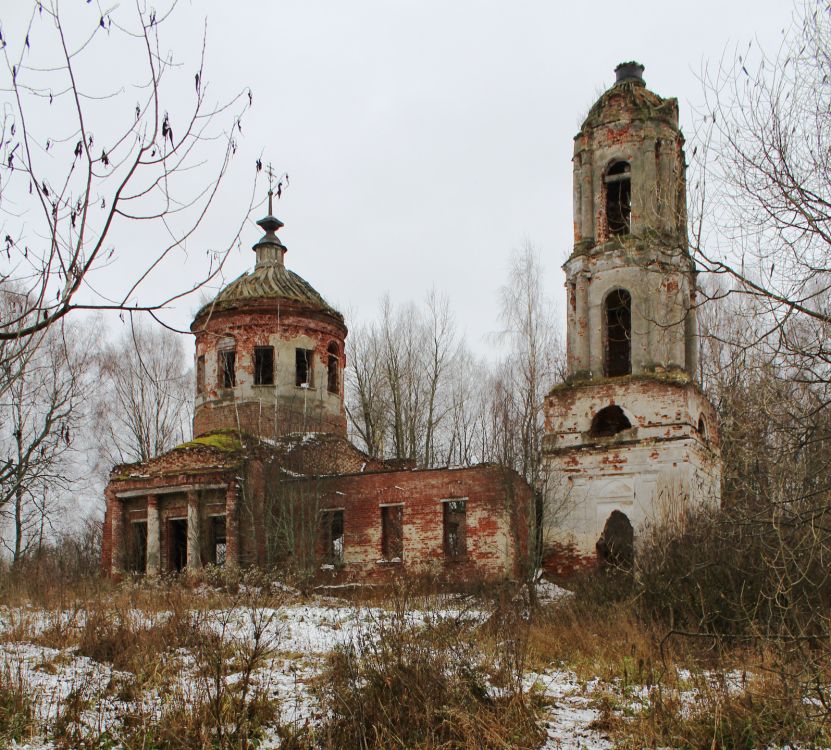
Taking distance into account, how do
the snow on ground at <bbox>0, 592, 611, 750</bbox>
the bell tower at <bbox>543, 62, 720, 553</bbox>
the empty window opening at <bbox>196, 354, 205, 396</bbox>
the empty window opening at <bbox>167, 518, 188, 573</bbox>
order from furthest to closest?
the empty window opening at <bbox>196, 354, 205, 396</bbox> < the empty window opening at <bbox>167, 518, 188, 573</bbox> < the bell tower at <bbox>543, 62, 720, 553</bbox> < the snow on ground at <bbox>0, 592, 611, 750</bbox>

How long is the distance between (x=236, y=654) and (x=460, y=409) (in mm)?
26314

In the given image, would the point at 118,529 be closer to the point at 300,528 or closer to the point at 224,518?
the point at 224,518

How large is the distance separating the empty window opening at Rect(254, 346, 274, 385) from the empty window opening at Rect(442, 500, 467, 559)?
237 inches

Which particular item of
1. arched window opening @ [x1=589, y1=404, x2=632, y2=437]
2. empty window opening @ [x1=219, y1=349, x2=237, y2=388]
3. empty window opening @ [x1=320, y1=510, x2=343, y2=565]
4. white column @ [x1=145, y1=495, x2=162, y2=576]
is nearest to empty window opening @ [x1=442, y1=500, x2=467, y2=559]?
empty window opening @ [x1=320, y1=510, x2=343, y2=565]

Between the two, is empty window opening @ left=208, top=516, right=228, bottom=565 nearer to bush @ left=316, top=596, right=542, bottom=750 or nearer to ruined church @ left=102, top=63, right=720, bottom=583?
ruined church @ left=102, top=63, right=720, bottom=583

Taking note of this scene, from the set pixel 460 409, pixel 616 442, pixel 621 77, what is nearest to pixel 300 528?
Result: pixel 616 442

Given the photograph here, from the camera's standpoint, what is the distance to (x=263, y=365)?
2442cm

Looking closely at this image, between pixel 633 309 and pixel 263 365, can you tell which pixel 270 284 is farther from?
pixel 633 309

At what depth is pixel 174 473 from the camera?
2159 centimetres

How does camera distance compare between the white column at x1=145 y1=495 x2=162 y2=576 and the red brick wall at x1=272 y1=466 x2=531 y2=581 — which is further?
the white column at x1=145 y1=495 x2=162 y2=576

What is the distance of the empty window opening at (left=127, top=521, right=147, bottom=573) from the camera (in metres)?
22.1

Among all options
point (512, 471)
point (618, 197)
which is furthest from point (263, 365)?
point (618, 197)

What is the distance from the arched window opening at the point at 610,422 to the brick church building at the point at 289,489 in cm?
214

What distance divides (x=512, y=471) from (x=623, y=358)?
380 cm
